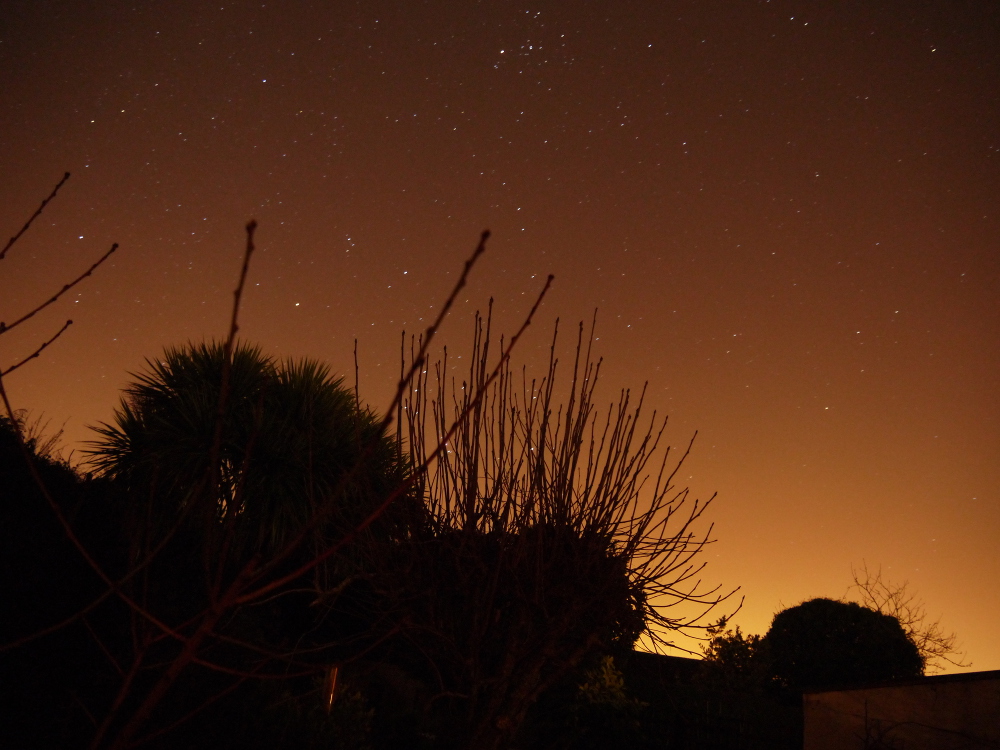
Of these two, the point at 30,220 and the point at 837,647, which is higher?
the point at 837,647

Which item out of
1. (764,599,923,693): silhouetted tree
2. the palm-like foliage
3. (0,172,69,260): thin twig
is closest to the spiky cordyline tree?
(0,172,69,260): thin twig

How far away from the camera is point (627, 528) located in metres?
4.02

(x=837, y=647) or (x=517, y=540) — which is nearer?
(x=517, y=540)

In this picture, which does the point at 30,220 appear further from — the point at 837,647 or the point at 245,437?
the point at 837,647

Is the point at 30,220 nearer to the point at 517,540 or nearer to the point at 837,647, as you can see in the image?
the point at 517,540

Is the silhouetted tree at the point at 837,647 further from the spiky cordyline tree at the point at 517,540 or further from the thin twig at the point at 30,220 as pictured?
the thin twig at the point at 30,220

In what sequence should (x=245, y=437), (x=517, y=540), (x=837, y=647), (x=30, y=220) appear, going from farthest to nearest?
(x=837, y=647)
(x=245, y=437)
(x=517, y=540)
(x=30, y=220)

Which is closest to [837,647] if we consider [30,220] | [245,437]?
[245,437]

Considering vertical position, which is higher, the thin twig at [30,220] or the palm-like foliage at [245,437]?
the palm-like foliage at [245,437]

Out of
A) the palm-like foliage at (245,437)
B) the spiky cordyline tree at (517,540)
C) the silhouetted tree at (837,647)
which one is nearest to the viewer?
the spiky cordyline tree at (517,540)

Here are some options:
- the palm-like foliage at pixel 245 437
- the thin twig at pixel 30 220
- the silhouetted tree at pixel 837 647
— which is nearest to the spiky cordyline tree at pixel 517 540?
the thin twig at pixel 30 220

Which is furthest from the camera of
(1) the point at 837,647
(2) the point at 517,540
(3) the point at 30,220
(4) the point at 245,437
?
(1) the point at 837,647

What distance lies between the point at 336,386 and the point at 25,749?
812cm

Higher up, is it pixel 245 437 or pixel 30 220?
pixel 245 437
